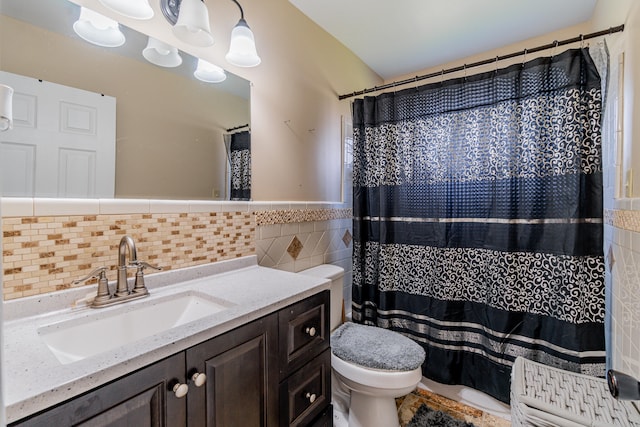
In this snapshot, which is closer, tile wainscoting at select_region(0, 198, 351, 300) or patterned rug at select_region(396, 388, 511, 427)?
tile wainscoting at select_region(0, 198, 351, 300)

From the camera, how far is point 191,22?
1.12m

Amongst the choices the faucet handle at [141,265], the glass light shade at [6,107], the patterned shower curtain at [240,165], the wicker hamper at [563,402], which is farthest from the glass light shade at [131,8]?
the wicker hamper at [563,402]

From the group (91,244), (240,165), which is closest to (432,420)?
(240,165)

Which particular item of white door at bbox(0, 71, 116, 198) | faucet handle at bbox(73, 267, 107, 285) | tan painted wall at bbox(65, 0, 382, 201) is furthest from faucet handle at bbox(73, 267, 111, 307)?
tan painted wall at bbox(65, 0, 382, 201)

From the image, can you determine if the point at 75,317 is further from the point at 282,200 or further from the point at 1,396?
the point at 282,200

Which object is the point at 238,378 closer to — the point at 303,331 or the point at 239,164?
the point at 303,331

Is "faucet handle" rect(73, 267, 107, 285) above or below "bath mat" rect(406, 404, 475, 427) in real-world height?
above

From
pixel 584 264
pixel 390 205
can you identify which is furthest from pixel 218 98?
pixel 584 264

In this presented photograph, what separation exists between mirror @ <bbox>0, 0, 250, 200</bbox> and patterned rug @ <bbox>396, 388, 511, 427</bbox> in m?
1.58

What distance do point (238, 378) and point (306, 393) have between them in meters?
0.37

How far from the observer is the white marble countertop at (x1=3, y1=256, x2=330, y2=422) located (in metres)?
0.57

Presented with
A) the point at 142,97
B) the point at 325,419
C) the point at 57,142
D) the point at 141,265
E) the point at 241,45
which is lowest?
the point at 325,419

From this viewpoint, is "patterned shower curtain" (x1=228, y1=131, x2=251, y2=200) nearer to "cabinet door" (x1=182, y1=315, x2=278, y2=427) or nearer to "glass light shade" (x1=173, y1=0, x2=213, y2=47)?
"glass light shade" (x1=173, y1=0, x2=213, y2=47)

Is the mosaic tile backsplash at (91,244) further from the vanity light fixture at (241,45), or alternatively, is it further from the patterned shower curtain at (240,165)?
the vanity light fixture at (241,45)
